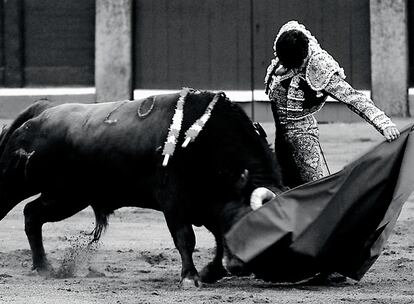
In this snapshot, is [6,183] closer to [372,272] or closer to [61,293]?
[61,293]

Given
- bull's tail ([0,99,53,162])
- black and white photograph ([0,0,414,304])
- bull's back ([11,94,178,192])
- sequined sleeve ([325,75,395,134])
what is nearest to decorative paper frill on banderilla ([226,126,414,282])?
black and white photograph ([0,0,414,304])

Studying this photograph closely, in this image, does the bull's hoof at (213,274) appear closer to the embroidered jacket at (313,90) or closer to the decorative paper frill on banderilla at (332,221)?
the decorative paper frill on banderilla at (332,221)

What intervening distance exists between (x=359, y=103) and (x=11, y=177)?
2.37 meters

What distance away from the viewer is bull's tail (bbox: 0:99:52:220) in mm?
8039

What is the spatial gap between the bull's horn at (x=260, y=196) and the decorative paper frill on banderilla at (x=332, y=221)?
15 cm

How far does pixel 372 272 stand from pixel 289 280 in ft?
3.09

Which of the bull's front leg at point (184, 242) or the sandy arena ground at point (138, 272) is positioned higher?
the bull's front leg at point (184, 242)

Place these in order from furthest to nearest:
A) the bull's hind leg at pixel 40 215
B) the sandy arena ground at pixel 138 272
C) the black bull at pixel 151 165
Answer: the bull's hind leg at pixel 40 215, the black bull at pixel 151 165, the sandy arena ground at pixel 138 272

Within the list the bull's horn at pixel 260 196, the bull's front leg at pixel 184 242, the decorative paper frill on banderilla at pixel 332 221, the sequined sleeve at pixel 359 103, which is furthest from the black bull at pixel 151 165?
the sequined sleeve at pixel 359 103

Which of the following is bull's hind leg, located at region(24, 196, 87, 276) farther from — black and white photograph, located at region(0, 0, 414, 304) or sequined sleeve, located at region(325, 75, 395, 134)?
sequined sleeve, located at region(325, 75, 395, 134)

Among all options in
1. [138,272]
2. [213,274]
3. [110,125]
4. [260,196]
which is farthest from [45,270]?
[260,196]

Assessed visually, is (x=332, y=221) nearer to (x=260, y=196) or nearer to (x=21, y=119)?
(x=260, y=196)

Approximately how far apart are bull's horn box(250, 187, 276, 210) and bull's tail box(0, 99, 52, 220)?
174 cm

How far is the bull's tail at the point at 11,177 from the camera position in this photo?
804 cm
